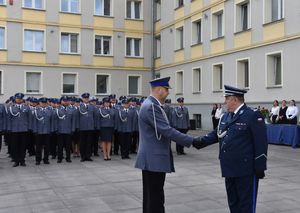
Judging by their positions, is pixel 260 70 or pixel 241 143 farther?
pixel 260 70

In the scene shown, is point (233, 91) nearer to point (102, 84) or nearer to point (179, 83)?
point (179, 83)

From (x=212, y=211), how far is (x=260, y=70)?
16249mm

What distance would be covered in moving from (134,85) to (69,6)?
8.01 metres

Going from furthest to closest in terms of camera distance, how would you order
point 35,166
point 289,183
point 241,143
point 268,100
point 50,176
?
point 268,100, point 35,166, point 50,176, point 289,183, point 241,143

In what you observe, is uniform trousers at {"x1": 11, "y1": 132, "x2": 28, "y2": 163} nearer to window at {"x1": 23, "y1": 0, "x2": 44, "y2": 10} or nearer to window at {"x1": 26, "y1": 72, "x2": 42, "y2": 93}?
window at {"x1": 26, "y1": 72, "x2": 42, "y2": 93}

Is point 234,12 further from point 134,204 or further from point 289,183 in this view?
point 134,204

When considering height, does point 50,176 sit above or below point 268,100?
below

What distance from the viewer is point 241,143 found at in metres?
5.09

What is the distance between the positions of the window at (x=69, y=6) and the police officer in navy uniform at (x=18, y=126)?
21224 millimetres

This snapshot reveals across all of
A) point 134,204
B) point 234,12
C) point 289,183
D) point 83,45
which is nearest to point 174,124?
point 289,183

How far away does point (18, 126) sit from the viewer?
11.9 meters

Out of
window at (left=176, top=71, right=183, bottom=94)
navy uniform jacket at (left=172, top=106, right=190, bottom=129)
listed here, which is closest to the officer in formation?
navy uniform jacket at (left=172, top=106, right=190, bottom=129)

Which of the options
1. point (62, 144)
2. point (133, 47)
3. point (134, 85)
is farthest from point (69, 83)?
point (62, 144)

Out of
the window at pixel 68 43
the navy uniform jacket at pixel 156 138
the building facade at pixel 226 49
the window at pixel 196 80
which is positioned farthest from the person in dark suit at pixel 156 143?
the window at pixel 68 43
